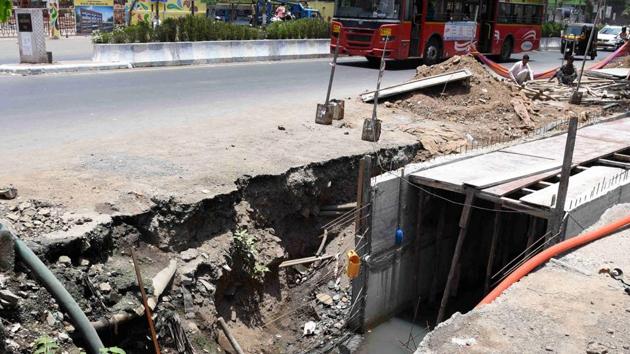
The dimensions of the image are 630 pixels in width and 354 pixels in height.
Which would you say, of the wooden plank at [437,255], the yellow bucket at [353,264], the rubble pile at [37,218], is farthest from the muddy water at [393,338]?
the rubble pile at [37,218]

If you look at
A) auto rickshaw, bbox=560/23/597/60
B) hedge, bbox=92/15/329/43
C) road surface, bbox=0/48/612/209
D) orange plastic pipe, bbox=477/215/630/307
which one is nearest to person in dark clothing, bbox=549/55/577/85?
road surface, bbox=0/48/612/209

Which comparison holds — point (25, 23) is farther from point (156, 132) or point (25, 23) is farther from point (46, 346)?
point (46, 346)

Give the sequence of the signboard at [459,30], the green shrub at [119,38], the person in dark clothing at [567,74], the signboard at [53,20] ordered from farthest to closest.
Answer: the signboard at [53,20], the signboard at [459,30], the green shrub at [119,38], the person in dark clothing at [567,74]

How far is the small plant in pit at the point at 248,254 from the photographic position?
320 inches

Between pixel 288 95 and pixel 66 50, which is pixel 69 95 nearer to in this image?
pixel 288 95

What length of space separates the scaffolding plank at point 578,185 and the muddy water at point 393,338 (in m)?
2.75

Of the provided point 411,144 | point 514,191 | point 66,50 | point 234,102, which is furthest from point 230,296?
point 66,50

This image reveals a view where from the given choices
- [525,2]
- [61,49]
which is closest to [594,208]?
[525,2]

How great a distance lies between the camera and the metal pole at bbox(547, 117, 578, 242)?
25.1 ft

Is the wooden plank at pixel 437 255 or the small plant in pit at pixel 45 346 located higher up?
the small plant in pit at pixel 45 346

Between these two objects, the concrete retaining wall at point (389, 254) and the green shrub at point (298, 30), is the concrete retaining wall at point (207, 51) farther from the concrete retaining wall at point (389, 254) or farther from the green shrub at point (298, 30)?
the concrete retaining wall at point (389, 254)

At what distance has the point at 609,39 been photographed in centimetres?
4009

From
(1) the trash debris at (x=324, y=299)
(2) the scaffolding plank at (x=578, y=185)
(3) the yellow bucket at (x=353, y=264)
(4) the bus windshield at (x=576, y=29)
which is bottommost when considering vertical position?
(1) the trash debris at (x=324, y=299)

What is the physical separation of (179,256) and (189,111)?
5.84 m
